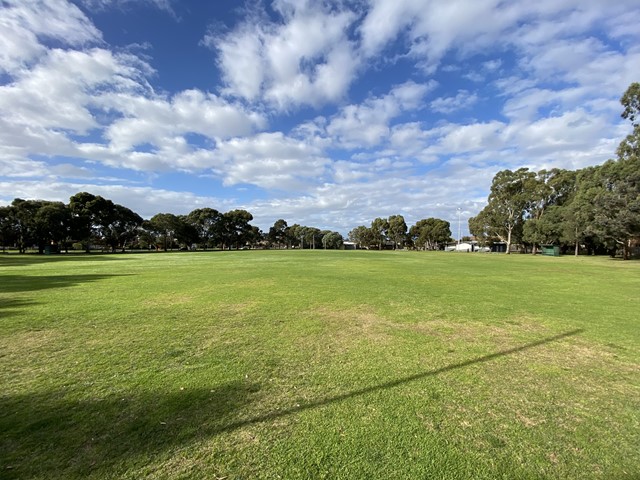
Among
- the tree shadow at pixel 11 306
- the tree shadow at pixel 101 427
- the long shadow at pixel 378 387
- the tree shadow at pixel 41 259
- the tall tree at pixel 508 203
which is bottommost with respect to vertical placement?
the tree shadow at pixel 41 259

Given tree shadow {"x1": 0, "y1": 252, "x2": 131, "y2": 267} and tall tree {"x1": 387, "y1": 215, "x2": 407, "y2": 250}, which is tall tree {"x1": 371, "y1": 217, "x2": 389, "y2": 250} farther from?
tree shadow {"x1": 0, "y1": 252, "x2": 131, "y2": 267}

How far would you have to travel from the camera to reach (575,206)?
143 ft

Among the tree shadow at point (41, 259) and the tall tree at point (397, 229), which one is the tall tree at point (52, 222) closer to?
the tree shadow at point (41, 259)

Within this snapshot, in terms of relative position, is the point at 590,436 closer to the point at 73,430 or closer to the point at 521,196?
the point at 73,430

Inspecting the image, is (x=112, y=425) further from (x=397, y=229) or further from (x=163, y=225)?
(x=397, y=229)

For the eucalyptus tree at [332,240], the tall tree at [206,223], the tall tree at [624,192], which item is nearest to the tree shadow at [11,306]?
the tall tree at [624,192]

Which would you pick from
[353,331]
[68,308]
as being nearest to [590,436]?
[353,331]

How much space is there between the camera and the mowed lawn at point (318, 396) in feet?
9.22

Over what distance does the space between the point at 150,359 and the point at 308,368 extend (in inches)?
103

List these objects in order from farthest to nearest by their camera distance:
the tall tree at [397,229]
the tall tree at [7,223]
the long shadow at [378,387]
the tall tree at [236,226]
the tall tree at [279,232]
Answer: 1. the tall tree at [279,232]
2. the tall tree at [397,229]
3. the tall tree at [236,226]
4. the tall tree at [7,223]
5. the long shadow at [378,387]

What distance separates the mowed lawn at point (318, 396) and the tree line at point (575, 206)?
119ft

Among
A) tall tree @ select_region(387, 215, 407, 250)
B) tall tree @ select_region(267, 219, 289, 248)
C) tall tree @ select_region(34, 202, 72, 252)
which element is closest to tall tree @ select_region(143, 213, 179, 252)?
tall tree @ select_region(34, 202, 72, 252)

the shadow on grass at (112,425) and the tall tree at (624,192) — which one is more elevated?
the tall tree at (624,192)

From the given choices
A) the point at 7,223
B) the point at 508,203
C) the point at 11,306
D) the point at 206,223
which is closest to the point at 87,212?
the point at 7,223
